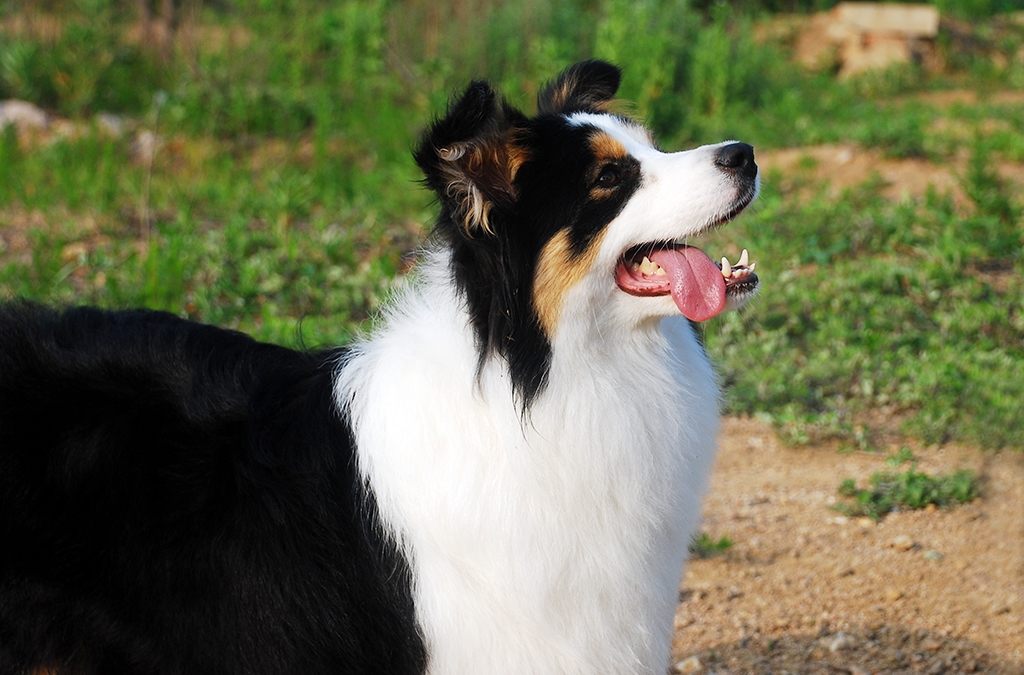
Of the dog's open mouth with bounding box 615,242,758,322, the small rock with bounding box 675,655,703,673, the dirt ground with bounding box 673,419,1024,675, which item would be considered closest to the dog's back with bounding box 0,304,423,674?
the dog's open mouth with bounding box 615,242,758,322

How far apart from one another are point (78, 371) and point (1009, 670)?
294cm

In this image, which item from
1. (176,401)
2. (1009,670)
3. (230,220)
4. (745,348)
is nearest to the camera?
(176,401)

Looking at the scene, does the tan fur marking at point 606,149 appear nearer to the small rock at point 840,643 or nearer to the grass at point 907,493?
the small rock at point 840,643

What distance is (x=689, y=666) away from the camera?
11.3ft

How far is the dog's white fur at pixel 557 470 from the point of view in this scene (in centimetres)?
241

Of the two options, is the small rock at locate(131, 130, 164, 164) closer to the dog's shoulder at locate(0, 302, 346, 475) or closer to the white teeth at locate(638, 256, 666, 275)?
the dog's shoulder at locate(0, 302, 346, 475)

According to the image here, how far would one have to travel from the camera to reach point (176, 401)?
8.48 feet

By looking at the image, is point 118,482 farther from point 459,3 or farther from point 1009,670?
point 459,3

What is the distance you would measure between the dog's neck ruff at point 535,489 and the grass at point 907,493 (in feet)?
6.33

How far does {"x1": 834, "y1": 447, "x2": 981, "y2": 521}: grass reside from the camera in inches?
166

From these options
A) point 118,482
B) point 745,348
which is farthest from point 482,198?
point 745,348

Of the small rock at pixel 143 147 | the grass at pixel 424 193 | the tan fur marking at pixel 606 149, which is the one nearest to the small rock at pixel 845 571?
the grass at pixel 424 193

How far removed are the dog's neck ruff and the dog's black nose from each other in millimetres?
428

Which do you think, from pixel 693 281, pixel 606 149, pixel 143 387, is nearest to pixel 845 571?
pixel 693 281
